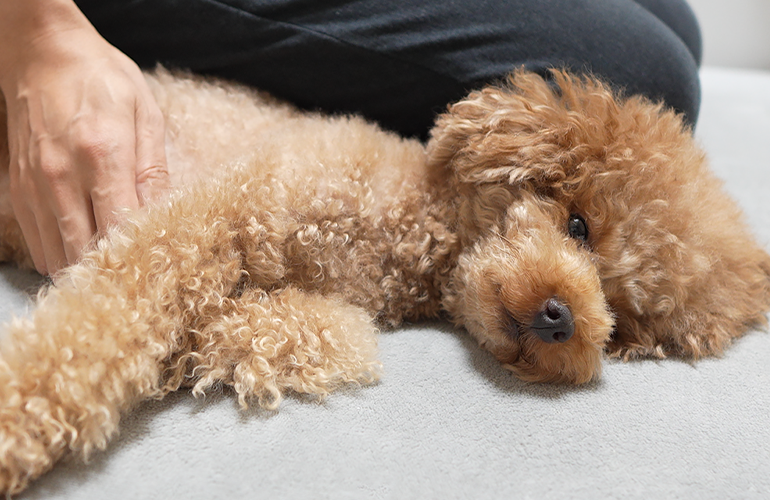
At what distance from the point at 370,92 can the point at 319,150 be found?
0.40 m

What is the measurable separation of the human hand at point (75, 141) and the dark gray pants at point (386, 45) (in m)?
0.25

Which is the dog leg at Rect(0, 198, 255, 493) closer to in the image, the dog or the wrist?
the dog

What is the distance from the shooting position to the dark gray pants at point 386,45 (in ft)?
4.72

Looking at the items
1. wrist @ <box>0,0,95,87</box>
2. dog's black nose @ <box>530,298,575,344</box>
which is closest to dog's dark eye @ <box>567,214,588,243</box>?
dog's black nose @ <box>530,298,575,344</box>

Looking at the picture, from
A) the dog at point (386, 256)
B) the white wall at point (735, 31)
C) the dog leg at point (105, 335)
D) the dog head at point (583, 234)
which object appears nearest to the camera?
the dog leg at point (105, 335)

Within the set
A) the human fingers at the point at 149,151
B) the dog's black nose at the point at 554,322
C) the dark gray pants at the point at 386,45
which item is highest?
the dark gray pants at the point at 386,45

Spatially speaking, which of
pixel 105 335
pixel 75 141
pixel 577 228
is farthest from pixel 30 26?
pixel 577 228

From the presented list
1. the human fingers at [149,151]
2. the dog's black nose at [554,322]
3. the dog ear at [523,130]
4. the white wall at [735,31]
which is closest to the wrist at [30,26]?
the human fingers at [149,151]

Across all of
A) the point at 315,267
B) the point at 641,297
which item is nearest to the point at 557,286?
the point at 641,297

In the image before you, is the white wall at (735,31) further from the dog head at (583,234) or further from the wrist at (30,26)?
the wrist at (30,26)

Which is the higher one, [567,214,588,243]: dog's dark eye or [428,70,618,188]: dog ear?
[428,70,618,188]: dog ear

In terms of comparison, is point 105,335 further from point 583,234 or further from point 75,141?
point 583,234

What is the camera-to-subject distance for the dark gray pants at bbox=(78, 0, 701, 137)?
4.72 ft

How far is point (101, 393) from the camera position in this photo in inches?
34.2
